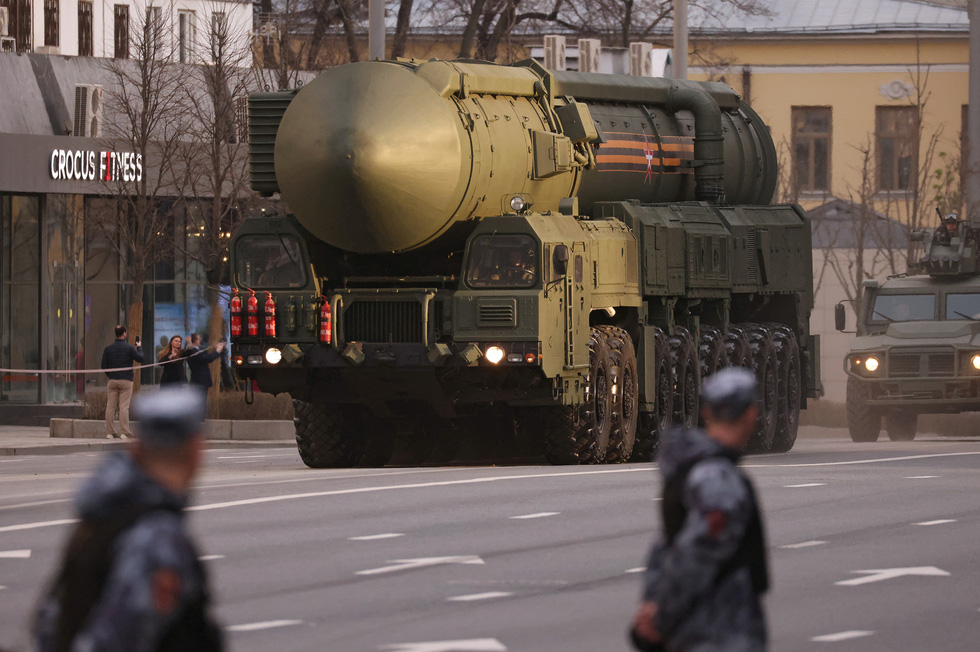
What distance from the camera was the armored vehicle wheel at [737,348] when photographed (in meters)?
27.8

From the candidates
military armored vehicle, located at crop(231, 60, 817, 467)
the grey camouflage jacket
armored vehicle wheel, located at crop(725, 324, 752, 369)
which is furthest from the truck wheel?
the grey camouflage jacket

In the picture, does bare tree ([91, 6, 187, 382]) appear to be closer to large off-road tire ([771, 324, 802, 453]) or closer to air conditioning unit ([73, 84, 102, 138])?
air conditioning unit ([73, 84, 102, 138])

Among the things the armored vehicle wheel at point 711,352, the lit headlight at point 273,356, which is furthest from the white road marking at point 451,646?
the armored vehicle wheel at point 711,352

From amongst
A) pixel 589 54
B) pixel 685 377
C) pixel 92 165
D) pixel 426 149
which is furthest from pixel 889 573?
pixel 589 54

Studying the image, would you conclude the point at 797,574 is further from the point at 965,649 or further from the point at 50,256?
the point at 50,256

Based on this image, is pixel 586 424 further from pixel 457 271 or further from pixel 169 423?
pixel 169 423

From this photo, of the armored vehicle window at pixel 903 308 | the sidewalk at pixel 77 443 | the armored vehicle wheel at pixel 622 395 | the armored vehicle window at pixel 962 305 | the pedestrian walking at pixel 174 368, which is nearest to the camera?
the armored vehicle wheel at pixel 622 395

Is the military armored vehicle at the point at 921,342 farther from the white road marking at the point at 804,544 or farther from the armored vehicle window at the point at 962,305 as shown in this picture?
the white road marking at the point at 804,544

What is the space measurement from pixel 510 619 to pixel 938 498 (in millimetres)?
8249

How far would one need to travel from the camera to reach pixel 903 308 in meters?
33.0

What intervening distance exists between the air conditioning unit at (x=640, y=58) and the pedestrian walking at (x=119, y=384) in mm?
14524

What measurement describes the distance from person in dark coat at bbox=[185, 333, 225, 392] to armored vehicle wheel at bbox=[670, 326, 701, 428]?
30.0 ft

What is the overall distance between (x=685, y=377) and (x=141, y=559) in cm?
2076

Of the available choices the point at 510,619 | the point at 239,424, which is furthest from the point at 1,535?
the point at 239,424
